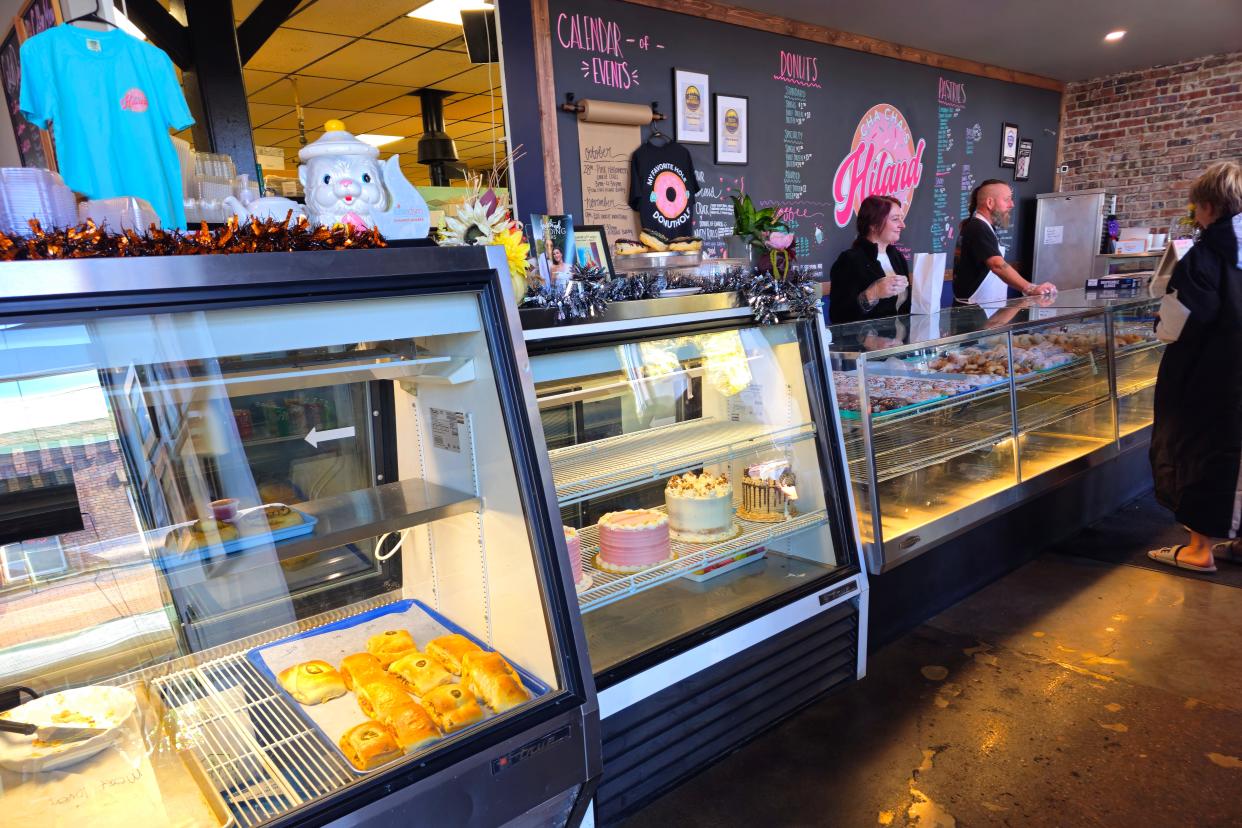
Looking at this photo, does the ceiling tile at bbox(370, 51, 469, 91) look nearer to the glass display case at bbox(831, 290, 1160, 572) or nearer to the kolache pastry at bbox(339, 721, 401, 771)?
the glass display case at bbox(831, 290, 1160, 572)

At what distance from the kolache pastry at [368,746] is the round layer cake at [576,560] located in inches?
29.5

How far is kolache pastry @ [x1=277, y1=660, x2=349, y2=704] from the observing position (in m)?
1.60

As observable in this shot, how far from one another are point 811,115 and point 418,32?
3126 mm

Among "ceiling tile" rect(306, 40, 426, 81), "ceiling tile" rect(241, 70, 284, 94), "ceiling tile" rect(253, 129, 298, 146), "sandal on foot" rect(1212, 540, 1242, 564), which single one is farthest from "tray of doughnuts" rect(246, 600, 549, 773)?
"ceiling tile" rect(253, 129, 298, 146)

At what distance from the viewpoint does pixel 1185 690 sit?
2.63m

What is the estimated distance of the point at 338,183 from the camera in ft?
4.91

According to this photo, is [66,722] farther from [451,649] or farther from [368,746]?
[451,649]

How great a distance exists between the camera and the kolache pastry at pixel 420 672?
1.63m

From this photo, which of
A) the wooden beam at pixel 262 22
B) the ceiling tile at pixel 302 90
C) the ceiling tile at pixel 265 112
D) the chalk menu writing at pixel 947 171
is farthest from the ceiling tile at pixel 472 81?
the chalk menu writing at pixel 947 171

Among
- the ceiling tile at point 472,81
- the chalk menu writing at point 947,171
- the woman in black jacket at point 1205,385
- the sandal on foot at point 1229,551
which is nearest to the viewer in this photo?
the woman in black jacket at point 1205,385

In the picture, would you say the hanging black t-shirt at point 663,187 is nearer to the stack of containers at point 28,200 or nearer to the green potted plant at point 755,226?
the green potted plant at point 755,226

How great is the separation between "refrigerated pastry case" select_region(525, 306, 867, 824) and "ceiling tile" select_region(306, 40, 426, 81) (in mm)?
4834

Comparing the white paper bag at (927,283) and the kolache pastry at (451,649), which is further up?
the white paper bag at (927,283)

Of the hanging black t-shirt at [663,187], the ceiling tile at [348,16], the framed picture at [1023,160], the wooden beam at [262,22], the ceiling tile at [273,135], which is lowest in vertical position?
the hanging black t-shirt at [663,187]
